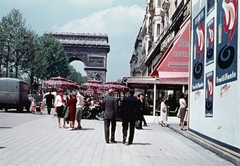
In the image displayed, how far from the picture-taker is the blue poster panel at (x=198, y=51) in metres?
12.9

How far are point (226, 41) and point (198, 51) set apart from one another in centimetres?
377

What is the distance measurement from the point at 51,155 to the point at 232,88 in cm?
426

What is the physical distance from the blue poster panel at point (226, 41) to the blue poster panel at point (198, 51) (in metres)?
2.08

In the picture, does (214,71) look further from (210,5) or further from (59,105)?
(59,105)

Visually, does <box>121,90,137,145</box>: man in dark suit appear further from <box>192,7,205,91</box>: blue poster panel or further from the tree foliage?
the tree foliage

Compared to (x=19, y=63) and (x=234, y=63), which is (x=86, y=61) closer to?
(x=19, y=63)

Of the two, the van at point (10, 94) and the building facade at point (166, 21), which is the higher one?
the building facade at point (166, 21)

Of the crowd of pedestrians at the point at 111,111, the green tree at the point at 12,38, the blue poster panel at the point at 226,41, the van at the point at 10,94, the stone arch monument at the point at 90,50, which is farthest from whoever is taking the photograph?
the stone arch monument at the point at 90,50

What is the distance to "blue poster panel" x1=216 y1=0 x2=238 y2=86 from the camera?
9094 millimetres

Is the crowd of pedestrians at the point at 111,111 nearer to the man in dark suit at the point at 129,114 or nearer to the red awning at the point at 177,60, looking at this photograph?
the man in dark suit at the point at 129,114

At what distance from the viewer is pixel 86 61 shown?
94500 mm

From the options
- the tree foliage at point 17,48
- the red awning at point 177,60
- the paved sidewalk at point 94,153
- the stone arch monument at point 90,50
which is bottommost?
the paved sidewalk at point 94,153

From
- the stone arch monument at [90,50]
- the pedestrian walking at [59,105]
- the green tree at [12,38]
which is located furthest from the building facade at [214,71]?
the stone arch monument at [90,50]

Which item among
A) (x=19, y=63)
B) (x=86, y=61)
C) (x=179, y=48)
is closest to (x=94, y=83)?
(x=19, y=63)
